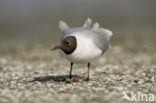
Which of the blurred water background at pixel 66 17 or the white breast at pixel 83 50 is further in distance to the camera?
the blurred water background at pixel 66 17

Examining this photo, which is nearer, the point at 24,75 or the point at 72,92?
the point at 72,92

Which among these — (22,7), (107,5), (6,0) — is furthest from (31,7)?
(107,5)

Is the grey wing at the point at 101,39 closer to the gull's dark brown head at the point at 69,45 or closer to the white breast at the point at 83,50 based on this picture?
the white breast at the point at 83,50

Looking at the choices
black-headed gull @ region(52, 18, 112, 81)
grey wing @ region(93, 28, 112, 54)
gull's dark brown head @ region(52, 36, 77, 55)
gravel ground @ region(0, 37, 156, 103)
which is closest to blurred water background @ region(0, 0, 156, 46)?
gravel ground @ region(0, 37, 156, 103)

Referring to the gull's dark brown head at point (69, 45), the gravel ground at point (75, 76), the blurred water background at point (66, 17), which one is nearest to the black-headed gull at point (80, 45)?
the gull's dark brown head at point (69, 45)

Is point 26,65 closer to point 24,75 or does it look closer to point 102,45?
point 24,75

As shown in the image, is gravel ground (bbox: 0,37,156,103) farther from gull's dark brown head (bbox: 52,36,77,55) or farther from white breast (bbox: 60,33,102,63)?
gull's dark brown head (bbox: 52,36,77,55)

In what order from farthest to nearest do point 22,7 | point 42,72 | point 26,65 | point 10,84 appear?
point 22,7, point 26,65, point 42,72, point 10,84
